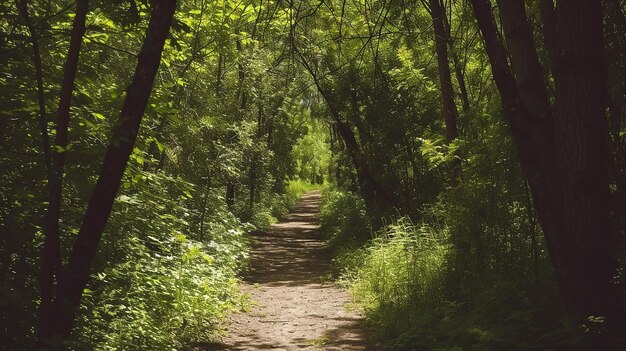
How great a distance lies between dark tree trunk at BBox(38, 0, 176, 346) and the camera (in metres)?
2.99

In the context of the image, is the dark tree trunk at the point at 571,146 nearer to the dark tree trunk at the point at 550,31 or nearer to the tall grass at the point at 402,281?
the dark tree trunk at the point at 550,31

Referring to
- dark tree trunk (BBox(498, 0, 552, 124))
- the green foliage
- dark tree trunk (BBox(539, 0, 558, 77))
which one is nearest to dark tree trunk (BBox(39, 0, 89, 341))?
dark tree trunk (BBox(498, 0, 552, 124))

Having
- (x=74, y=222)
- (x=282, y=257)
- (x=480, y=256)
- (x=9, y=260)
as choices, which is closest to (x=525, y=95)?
(x=480, y=256)

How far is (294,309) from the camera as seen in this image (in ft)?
28.8

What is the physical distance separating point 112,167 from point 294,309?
248 inches

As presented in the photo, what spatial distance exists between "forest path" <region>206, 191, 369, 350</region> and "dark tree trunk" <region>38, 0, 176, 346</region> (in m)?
3.90

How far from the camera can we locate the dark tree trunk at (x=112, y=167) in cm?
299

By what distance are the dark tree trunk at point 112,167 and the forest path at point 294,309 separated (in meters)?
3.90

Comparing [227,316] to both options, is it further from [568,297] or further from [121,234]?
[568,297]

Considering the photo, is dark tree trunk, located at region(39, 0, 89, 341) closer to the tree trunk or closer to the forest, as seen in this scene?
the forest

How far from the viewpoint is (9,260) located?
13.5ft

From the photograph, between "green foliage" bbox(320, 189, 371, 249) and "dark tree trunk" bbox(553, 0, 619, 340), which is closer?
"dark tree trunk" bbox(553, 0, 619, 340)

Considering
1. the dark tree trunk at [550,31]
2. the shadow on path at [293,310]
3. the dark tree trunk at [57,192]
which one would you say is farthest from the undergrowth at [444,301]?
the dark tree trunk at [57,192]

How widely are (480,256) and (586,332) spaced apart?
3077 millimetres
